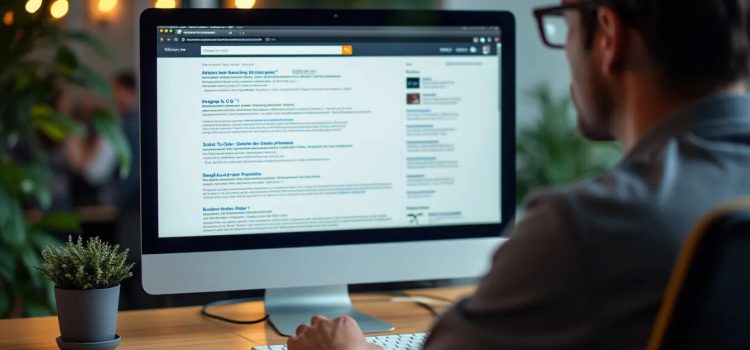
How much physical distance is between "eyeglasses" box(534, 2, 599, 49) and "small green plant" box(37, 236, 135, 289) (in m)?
0.71

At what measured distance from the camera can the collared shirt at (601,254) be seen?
97 cm

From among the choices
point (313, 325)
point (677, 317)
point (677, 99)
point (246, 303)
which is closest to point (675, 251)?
point (677, 317)

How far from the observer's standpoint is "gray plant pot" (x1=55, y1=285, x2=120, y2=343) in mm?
1528

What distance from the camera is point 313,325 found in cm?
147

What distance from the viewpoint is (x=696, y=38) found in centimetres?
106

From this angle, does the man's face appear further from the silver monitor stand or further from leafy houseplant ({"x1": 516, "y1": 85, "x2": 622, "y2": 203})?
leafy houseplant ({"x1": 516, "y1": 85, "x2": 622, "y2": 203})

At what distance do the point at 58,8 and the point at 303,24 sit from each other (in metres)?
1.46

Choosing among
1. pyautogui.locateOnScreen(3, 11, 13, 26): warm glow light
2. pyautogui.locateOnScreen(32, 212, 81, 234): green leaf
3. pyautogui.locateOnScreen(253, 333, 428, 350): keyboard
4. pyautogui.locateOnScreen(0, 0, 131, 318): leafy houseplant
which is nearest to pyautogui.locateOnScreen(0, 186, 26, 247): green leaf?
pyautogui.locateOnScreen(0, 0, 131, 318): leafy houseplant

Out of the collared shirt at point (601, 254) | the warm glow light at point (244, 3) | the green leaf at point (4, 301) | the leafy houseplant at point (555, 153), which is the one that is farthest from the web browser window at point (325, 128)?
the leafy houseplant at point (555, 153)

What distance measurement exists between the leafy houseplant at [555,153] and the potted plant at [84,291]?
12.4ft

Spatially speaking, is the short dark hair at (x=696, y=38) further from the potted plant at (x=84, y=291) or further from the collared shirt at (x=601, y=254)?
the potted plant at (x=84, y=291)

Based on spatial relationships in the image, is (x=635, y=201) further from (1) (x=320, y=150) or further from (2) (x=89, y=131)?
(2) (x=89, y=131)

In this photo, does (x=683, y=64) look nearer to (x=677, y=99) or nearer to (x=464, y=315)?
(x=677, y=99)

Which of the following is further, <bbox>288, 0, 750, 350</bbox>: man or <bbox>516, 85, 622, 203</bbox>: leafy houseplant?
<bbox>516, 85, 622, 203</bbox>: leafy houseplant
